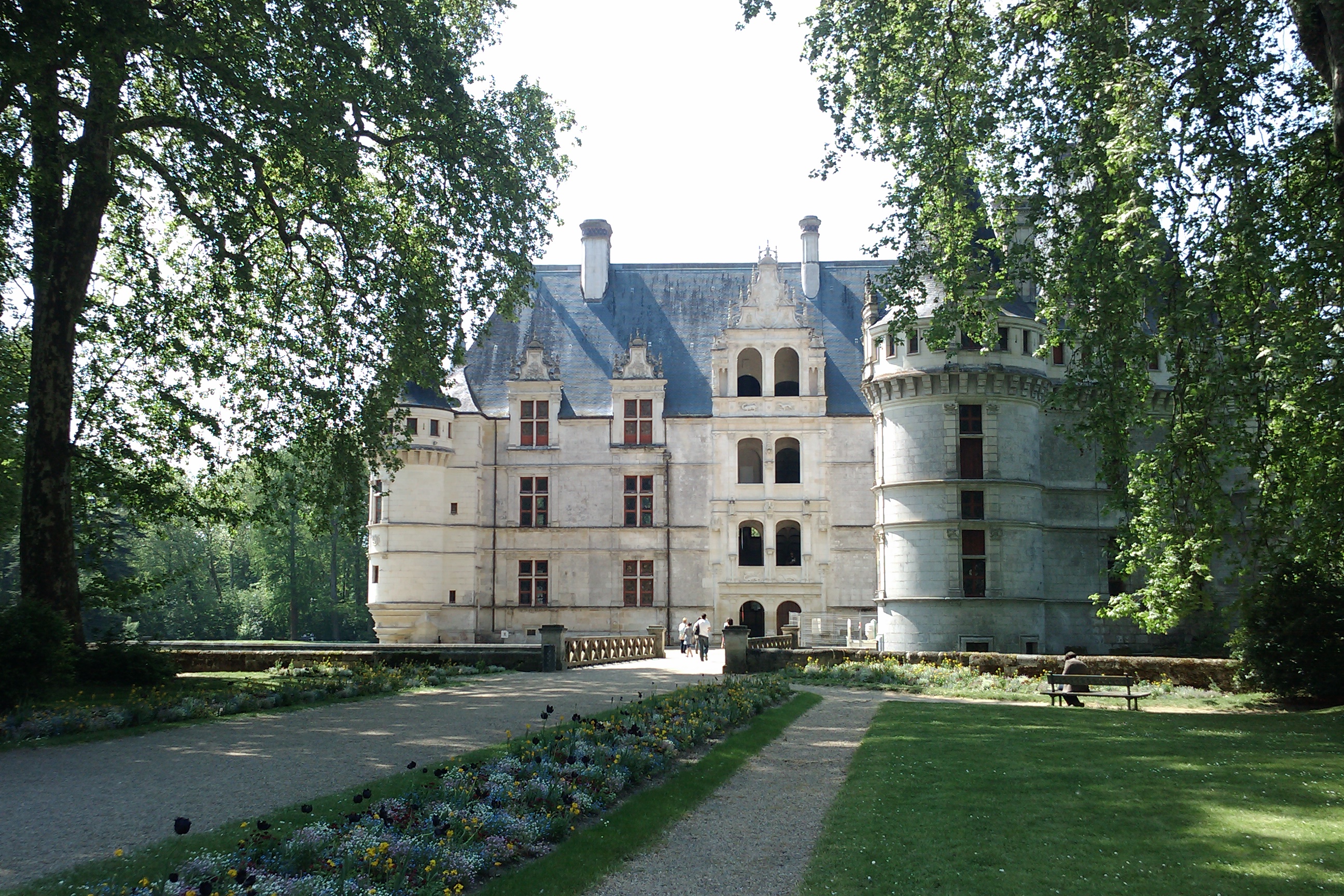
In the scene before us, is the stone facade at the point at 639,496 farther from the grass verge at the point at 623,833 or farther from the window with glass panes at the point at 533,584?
the grass verge at the point at 623,833

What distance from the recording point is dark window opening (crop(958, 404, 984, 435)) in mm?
31312

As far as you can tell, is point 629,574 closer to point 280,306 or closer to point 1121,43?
point 280,306

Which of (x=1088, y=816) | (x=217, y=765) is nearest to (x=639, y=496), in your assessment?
(x=217, y=765)

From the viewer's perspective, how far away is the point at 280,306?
76.9 ft

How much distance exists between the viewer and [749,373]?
146 feet

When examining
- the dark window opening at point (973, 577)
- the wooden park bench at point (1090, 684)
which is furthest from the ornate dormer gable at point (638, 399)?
the wooden park bench at point (1090, 684)

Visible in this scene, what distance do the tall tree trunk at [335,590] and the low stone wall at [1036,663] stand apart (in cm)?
3996

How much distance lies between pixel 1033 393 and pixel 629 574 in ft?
60.9

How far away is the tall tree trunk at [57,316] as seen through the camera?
17.7 m

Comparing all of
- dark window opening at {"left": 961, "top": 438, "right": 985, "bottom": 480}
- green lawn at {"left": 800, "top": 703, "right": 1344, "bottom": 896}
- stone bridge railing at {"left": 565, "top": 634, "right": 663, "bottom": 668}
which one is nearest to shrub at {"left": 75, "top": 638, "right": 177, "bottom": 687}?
stone bridge railing at {"left": 565, "top": 634, "right": 663, "bottom": 668}

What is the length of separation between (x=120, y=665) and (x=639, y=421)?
89.1 feet

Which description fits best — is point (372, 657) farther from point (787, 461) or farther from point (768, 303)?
point (768, 303)

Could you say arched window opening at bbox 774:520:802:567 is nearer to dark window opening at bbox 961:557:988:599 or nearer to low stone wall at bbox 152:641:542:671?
dark window opening at bbox 961:557:988:599

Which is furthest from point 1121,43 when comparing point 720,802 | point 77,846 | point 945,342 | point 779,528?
point 779,528
